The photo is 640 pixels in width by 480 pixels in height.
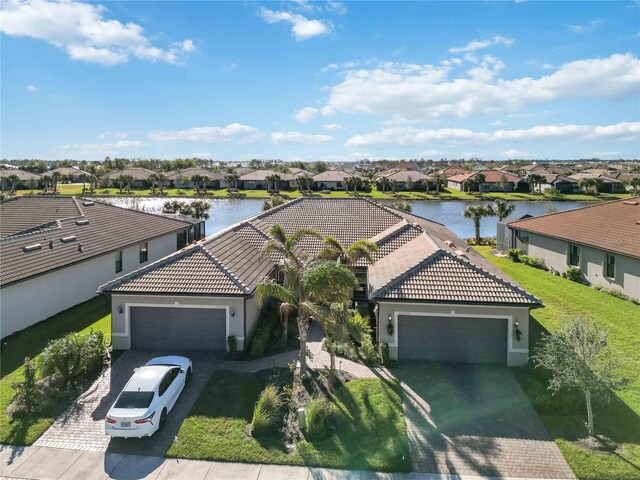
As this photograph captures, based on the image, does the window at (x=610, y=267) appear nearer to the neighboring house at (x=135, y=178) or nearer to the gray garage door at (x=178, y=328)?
the gray garage door at (x=178, y=328)

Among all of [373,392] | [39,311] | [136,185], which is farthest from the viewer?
[136,185]

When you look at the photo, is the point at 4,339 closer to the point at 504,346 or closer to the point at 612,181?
the point at 504,346

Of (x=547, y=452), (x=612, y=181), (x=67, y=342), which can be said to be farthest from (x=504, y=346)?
(x=612, y=181)

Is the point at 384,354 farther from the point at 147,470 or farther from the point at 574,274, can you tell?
the point at 574,274

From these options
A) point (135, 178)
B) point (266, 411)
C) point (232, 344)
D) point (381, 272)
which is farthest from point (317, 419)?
point (135, 178)

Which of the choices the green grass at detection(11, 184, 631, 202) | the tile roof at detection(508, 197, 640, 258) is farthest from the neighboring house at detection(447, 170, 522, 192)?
the tile roof at detection(508, 197, 640, 258)

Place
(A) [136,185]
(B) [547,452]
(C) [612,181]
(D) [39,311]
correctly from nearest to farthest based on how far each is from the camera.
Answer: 1. (B) [547,452]
2. (D) [39,311]
3. (C) [612,181]
4. (A) [136,185]
